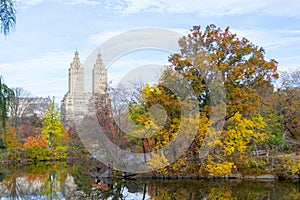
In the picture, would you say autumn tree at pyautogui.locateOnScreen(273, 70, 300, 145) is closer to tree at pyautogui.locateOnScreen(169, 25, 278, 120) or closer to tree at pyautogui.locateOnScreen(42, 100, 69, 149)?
tree at pyautogui.locateOnScreen(169, 25, 278, 120)

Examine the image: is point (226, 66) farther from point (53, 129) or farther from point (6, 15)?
point (53, 129)

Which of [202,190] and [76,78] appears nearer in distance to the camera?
[202,190]

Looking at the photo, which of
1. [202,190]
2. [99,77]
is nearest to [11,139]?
[99,77]

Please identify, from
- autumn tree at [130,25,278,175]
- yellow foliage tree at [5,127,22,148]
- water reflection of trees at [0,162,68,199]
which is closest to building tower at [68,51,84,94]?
yellow foliage tree at [5,127,22,148]

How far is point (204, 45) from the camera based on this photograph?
49.1 ft

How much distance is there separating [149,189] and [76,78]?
65.5ft

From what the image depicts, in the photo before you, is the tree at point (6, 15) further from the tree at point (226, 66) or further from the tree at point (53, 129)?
the tree at point (53, 129)

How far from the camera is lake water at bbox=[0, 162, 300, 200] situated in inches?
422

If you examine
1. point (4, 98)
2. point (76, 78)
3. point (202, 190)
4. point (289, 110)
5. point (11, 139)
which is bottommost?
point (202, 190)

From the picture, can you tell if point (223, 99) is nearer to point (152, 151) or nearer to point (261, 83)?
point (261, 83)

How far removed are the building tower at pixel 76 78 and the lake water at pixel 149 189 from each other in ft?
40.2

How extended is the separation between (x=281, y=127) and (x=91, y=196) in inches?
494

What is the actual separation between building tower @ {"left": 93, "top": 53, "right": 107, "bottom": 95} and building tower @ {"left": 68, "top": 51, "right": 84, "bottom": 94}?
22.8 ft

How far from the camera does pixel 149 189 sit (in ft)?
39.3
